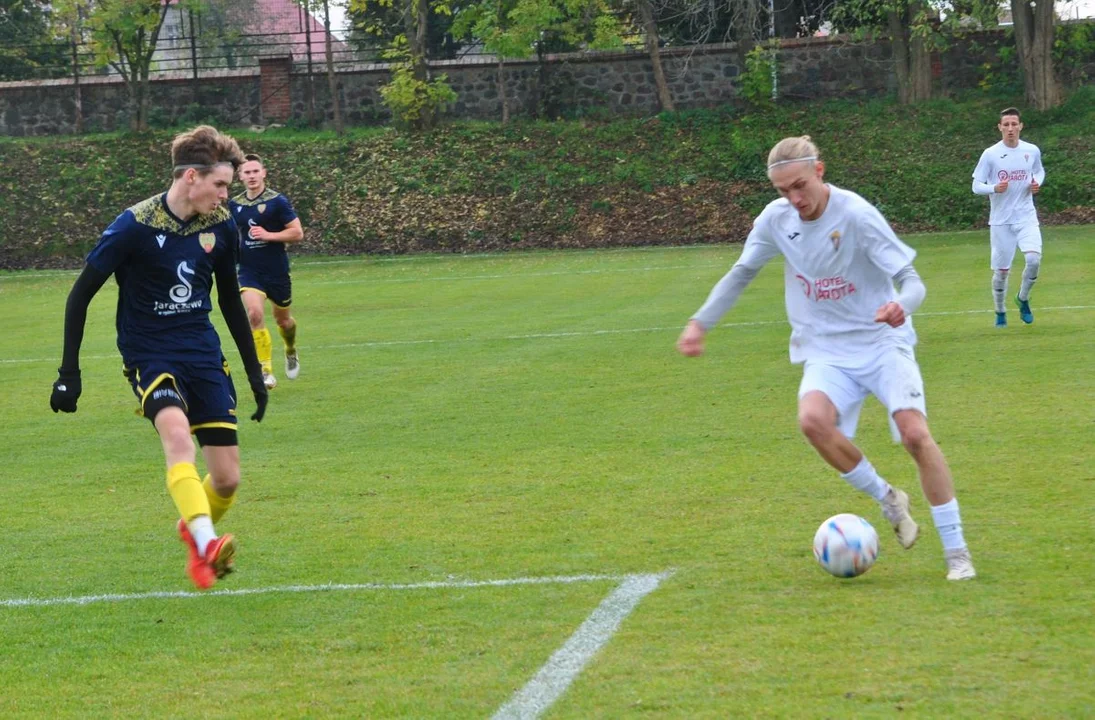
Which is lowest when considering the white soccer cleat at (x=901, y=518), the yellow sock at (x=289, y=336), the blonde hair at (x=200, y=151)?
the white soccer cleat at (x=901, y=518)

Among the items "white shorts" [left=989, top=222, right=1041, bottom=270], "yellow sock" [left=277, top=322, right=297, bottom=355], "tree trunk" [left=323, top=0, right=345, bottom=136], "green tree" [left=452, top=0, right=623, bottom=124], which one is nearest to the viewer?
"yellow sock" [left=277, top=322, right=297, bottom=355]

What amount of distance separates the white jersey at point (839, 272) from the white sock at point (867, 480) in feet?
1.58

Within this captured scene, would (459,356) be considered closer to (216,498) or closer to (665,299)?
(665,299)

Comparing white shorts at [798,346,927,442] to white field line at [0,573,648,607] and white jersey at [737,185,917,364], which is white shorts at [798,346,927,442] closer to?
white jersey at [737,185,917,364]

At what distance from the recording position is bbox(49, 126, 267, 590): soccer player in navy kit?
6.32 metres

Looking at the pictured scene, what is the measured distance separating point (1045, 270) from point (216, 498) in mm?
16382

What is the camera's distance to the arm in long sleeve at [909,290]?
5.91 m

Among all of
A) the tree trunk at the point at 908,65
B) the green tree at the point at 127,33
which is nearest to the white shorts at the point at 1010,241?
the tree trunk at the point at 908,65

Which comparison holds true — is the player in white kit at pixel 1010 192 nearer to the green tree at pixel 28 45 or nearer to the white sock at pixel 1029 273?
the white sock at pixel 1029 273

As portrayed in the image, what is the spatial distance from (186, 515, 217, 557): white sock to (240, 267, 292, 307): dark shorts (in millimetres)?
7914

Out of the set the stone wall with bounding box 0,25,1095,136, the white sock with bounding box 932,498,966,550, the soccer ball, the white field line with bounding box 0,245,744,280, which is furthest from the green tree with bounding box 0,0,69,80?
the white sock with bounding box 932,498,966,550

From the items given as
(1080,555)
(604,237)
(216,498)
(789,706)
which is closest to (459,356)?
(216,498)

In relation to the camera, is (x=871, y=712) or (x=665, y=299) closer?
(x=871, y=712)

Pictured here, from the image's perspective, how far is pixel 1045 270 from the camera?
20.6 m
